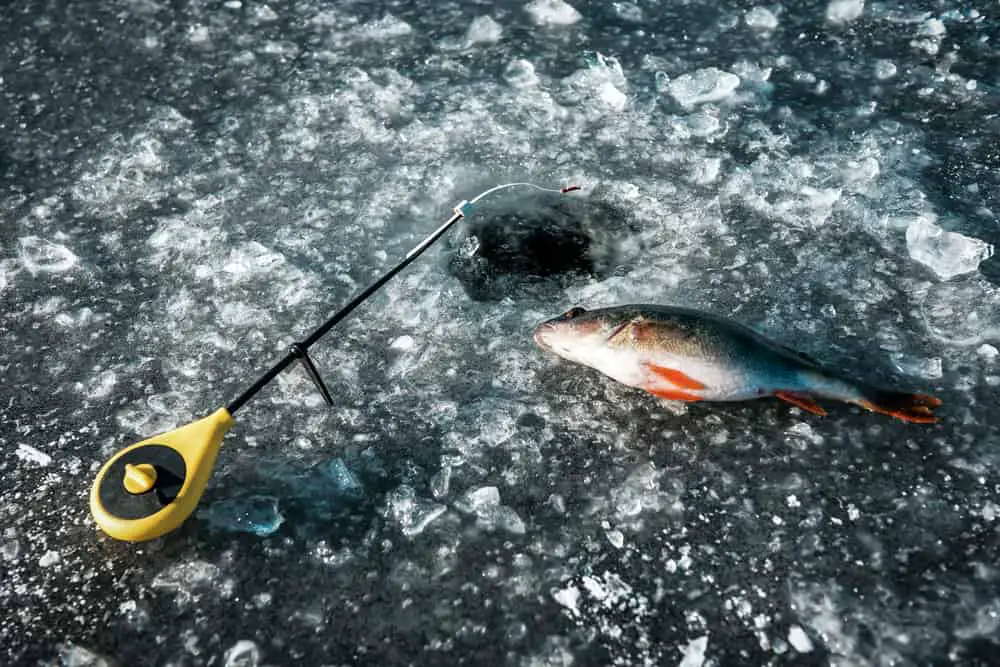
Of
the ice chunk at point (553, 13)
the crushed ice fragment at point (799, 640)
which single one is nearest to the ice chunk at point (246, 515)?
the crushed ice fragment at point (799, 640)

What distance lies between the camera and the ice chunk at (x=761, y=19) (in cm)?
488

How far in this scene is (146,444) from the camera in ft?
8.55

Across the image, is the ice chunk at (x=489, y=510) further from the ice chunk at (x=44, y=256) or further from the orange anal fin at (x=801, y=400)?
the ice chunk at (x=44, y=256)

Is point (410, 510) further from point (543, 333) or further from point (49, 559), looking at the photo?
point (49, 559)

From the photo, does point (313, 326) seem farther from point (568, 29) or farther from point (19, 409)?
point (568, 29)

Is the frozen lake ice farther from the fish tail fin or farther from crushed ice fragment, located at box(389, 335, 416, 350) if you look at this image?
the fish tail fin

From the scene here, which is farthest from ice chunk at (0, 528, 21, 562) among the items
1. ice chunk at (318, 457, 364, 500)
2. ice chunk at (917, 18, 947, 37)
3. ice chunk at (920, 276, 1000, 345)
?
ice chunk at (917, 18, 947, 37)

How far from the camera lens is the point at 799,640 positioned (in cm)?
231

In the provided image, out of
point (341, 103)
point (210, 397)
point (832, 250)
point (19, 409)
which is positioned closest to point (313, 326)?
point (210, 397)

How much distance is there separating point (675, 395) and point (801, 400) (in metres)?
0.41

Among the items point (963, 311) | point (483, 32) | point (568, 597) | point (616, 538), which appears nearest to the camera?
point (568, 597)

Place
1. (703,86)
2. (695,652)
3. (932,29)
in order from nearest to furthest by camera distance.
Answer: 1. (695,652)
2. (703,86)
3. (932,29)

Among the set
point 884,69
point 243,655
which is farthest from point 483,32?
point 243,655

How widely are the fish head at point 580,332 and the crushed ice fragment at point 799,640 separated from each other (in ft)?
3.36
